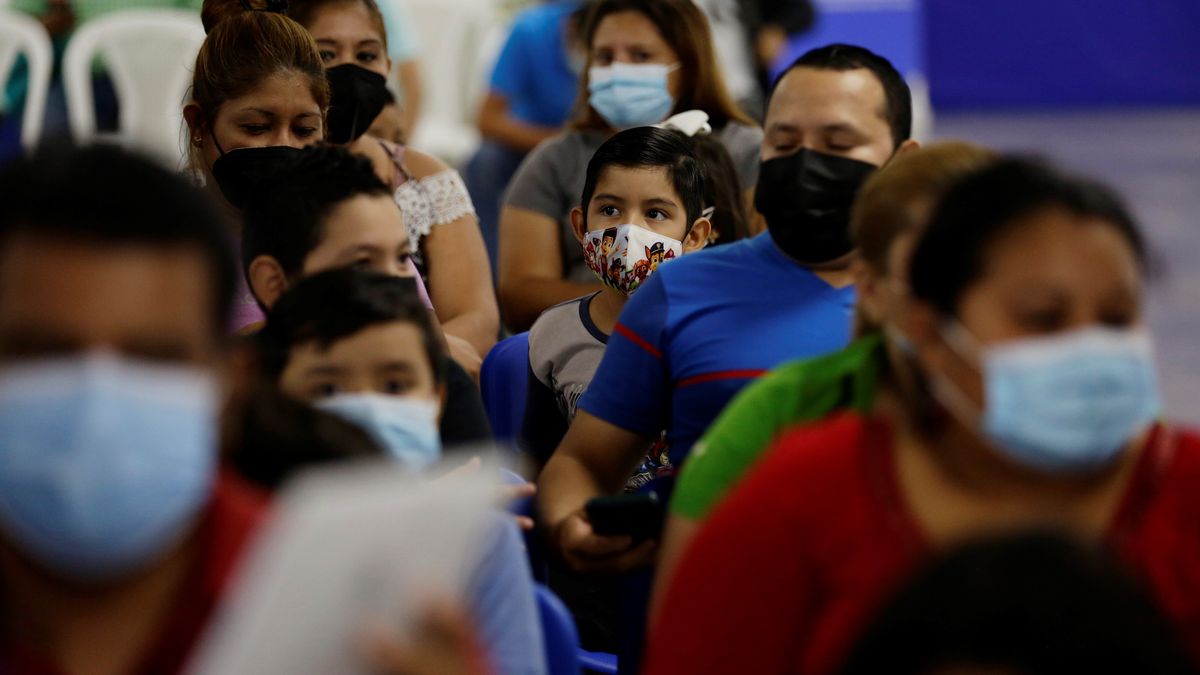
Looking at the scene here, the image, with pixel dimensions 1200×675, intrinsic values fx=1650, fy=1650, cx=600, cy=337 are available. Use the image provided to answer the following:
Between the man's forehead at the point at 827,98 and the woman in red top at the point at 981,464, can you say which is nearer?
the woman in red top at the point at 981,464

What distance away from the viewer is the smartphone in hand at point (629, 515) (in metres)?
2.19

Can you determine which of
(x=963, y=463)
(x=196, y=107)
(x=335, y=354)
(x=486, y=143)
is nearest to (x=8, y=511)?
(x=335, y=354)

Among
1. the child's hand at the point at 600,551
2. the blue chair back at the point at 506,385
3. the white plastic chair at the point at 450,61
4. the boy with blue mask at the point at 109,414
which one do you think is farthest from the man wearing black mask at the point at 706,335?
the white plastic chair at the point at 450,61

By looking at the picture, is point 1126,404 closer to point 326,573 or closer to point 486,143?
point 326,573

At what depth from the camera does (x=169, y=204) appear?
138cm

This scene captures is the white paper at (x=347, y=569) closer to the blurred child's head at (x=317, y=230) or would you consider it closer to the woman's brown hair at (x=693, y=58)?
the blurred child's head at (x=317, y=230)

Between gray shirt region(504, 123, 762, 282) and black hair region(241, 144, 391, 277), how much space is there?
1.43 m

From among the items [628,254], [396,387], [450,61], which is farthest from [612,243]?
[450,61]

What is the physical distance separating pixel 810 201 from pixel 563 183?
1518 millimetres

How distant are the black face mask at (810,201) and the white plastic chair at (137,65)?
13.7ft

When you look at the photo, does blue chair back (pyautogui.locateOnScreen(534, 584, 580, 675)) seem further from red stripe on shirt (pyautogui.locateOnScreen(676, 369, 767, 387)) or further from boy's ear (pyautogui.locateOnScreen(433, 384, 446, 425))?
red stripe on shirt (pyautogui.locateOnScreen(676, 369, 767, 387))

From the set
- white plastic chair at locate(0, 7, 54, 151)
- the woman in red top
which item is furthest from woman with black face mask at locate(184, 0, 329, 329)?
white plastic chair at locate(0, 7, 54, 151)

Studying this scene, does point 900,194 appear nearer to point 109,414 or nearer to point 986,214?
point 986,214

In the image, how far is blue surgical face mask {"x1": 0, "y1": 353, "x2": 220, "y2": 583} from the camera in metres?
1.27
